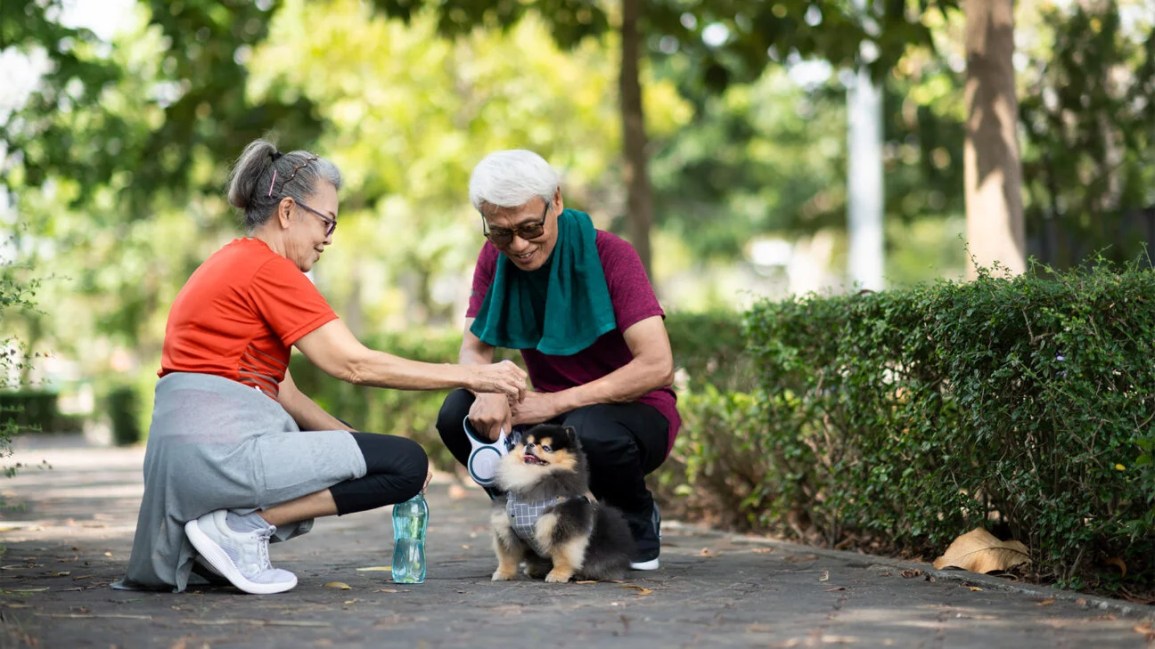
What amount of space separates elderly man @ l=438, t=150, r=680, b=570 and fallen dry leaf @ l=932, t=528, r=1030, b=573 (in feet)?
4.16

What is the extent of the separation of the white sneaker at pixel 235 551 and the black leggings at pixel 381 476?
0.31 metres

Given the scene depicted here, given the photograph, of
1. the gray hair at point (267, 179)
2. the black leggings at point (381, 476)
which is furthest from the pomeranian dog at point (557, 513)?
the gray hair at point (267, 179)

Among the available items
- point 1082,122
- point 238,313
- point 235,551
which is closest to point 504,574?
point 235,551

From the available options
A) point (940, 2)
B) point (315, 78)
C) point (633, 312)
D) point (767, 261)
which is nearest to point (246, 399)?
point (633, 312)

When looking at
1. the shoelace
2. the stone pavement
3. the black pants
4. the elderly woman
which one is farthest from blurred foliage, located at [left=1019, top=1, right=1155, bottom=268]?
the shoelace

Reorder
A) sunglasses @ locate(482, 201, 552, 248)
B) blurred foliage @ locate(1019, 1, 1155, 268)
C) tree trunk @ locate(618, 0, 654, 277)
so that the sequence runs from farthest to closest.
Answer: blurred foliage @ locate(1019, 1, 1155, 268)
tree trunk @ locate(618, 0, 654, 277)
sunglasses @ locate(482, 201, 552, 248)

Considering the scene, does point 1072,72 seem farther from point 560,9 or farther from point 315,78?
point 315,78

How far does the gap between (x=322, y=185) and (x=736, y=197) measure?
3028 centimetres

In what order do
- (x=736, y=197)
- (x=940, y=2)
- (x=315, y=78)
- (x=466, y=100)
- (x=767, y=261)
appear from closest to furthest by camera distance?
(x=940, y=2) → (x=315, y=78) → (x=466, y=100) → (x=736, y=197) → (x=767, y=261)

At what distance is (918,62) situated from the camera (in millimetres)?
20125

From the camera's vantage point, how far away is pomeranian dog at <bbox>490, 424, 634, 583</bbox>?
16.9 feet

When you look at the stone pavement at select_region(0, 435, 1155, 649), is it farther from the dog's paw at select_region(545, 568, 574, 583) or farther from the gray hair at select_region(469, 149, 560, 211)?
the gray hair at select_region(469, 149, 560, 211)

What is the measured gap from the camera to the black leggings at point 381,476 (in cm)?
514

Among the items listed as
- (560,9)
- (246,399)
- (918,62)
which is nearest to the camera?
(246,399)
